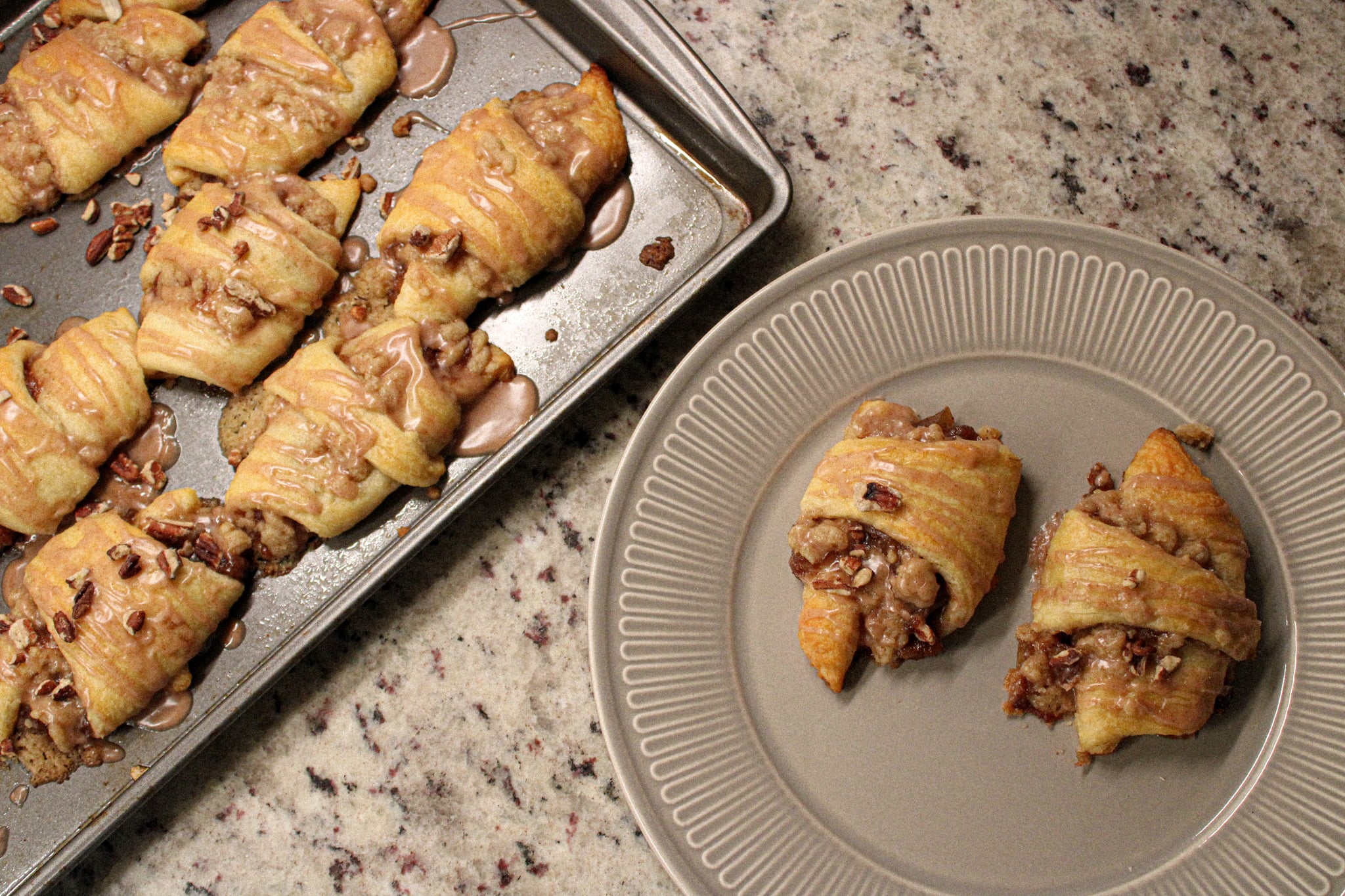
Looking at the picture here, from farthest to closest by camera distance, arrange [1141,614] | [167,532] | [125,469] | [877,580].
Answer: [125,469]
[167,532]
[877,580]
[1141,614]

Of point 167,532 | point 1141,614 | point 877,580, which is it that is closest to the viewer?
point 1141,614

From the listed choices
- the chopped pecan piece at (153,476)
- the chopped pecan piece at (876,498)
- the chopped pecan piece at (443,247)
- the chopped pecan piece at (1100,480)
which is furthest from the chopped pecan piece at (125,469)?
the chopped pecan piece at (1100,480)

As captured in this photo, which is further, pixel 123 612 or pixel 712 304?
pixel 712 304

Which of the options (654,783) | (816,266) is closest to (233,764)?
(654,783)

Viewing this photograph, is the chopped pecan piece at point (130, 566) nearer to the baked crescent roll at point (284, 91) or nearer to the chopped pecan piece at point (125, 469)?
the chopped pecan piece at point (125, 469)

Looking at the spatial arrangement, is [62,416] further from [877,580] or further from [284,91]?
[877,580]

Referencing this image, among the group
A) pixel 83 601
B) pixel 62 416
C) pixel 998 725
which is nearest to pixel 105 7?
pixel 62 416

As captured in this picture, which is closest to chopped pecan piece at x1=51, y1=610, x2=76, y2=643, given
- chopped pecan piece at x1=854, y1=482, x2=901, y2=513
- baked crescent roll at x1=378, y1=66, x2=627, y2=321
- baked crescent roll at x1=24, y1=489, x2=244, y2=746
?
baked crescent roll at x1=24, y1=489, x2=244, y2=746
